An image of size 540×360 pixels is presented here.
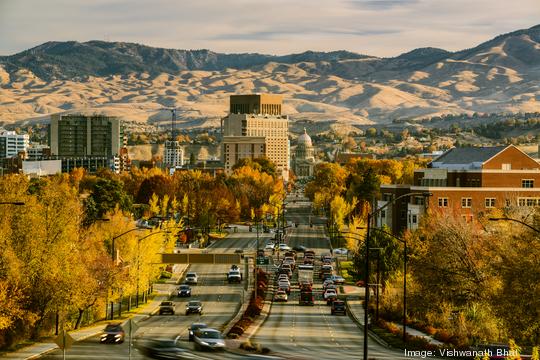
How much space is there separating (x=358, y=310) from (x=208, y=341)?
3674cm

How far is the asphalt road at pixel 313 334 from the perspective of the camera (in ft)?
202

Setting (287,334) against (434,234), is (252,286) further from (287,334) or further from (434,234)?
(287,334)

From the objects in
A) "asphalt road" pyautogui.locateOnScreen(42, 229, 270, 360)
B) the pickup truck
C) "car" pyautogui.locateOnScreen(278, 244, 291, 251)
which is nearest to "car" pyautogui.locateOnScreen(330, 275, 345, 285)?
"asphalt road" pyautogui.locateOnScreen(42, 229, 270, 360)

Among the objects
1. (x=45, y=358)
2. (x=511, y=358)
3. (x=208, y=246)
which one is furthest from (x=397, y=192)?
(x=511, y=358)

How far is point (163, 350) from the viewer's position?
56781 millimetres

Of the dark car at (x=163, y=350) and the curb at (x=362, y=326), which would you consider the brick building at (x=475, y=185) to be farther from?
the dark car at (x=163, y=350)

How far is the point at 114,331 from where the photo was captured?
6669 cm

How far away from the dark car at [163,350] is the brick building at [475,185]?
6552 centimetres

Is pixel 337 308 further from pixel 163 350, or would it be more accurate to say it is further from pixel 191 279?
pixel 163 350

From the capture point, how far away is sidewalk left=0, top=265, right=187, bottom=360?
61.5 m

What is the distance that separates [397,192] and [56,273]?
71.7 meters

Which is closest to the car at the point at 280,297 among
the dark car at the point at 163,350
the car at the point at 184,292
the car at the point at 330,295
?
the car at the point at 330,295

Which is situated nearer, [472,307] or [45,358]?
[45,358]

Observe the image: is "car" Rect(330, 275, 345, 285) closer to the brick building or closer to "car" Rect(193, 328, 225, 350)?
the brick building
